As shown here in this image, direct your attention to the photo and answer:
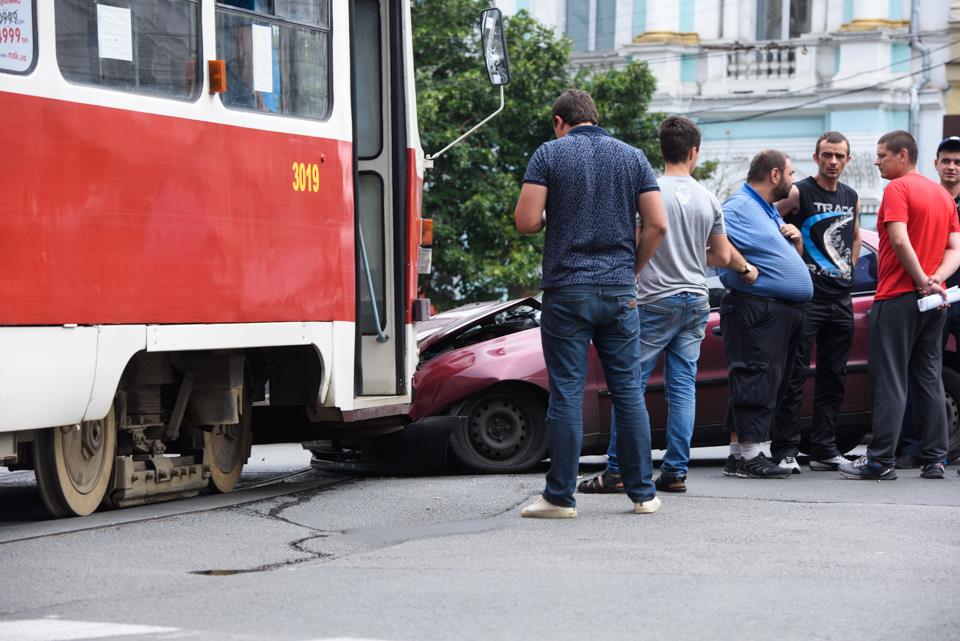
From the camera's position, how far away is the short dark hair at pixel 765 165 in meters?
9.44

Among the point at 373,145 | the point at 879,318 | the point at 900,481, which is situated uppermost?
the point at 373,145

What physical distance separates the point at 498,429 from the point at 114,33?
3.51 m

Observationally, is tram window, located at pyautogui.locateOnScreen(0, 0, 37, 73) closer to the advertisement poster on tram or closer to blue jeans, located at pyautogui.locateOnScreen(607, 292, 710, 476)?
the advertisement poster on tram

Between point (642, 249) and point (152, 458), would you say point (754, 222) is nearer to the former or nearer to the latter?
point (642, 249)

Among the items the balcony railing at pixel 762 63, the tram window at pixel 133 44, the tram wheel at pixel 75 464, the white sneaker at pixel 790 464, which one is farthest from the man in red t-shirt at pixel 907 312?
the balcony railing at pixel 762 63

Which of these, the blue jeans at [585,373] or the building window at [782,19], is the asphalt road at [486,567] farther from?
the building window at [782,19]

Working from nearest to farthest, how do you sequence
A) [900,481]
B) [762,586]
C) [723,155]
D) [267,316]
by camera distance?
[762,586], [267,316], [900,481], [723,155]

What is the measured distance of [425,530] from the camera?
23.9ft

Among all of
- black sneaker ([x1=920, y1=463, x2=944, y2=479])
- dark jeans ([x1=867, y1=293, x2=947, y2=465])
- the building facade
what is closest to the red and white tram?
dark jeans ([x1=867, y1=293, x2=947, y2=465])

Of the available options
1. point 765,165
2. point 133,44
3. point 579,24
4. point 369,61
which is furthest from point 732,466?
point 579,24

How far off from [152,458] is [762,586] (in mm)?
3618

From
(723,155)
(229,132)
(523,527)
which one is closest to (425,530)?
(523,527)

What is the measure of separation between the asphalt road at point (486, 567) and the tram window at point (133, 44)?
6.15ft

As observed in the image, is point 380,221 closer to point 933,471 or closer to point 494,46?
point 494,46
